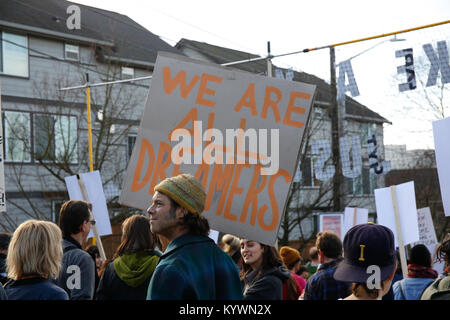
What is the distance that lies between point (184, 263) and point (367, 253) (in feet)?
2.92

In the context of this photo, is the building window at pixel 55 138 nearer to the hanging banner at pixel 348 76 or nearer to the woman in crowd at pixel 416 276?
the hanging banner at pixel 348 76

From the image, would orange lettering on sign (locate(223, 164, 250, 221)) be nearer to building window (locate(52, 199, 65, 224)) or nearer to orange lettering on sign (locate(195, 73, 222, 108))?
orange lettering on sign (locate(195, 73, 222, 108))

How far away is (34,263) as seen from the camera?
10.8 feet

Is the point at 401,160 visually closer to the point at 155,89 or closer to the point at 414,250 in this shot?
the point at 414,250

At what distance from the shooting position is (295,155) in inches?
142

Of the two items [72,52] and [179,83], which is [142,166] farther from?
[72,52]

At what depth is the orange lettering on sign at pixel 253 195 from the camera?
3615 mm

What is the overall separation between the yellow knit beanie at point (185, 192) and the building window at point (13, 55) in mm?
19483

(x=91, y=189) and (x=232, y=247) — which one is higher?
(x=91, y=189)

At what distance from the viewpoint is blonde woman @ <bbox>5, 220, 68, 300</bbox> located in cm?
321

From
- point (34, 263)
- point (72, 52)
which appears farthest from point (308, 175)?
point (34, 263)
